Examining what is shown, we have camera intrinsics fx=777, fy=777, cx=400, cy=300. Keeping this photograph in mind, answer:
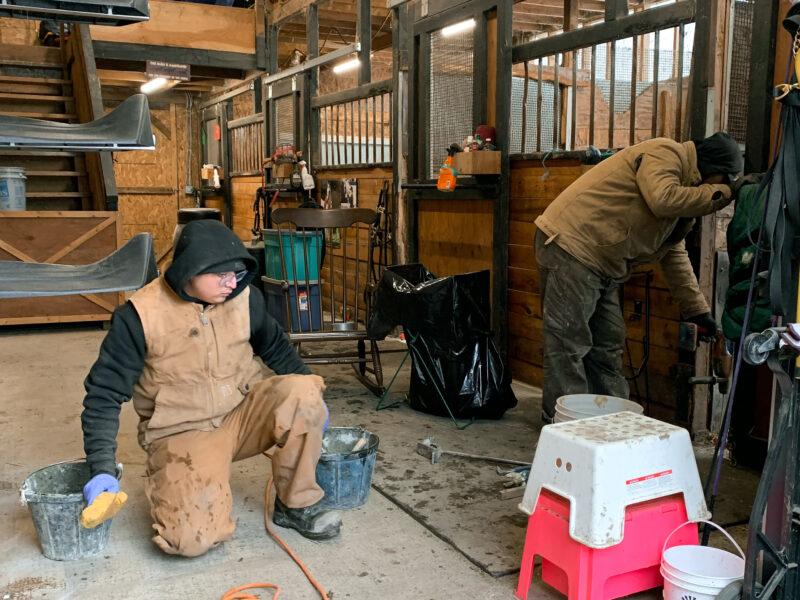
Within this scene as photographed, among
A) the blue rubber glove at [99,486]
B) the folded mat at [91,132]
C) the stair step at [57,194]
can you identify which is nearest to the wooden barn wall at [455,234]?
the folded mat at [91,132]

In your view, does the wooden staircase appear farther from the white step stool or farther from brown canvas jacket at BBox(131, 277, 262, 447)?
the white step stool

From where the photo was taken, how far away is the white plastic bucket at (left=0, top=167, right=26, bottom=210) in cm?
568

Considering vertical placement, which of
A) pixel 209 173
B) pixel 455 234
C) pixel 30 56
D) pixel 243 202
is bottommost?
pixel 455 234

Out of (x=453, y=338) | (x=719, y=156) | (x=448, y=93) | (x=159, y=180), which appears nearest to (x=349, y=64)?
(x=448, y=93)

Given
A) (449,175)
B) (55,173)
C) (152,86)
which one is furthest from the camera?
(152,86)

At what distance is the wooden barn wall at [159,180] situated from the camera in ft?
35.9

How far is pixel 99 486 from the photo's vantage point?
2.05m

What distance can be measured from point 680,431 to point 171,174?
405 inches

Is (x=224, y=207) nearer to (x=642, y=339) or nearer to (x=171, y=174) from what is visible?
(x=171, y=174)

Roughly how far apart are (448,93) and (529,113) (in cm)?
76

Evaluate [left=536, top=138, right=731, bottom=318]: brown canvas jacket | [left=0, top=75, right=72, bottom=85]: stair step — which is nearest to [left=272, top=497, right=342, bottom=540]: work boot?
[left=536, top=138, right=731, bottom=318]: brown canvas jacket

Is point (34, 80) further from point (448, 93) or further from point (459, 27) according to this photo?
point (459, 27)

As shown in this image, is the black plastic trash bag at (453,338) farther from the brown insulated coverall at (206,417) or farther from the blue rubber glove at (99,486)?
the blue rubber glove at (99,486)

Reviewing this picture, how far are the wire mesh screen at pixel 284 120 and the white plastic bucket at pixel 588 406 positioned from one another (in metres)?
5.04
